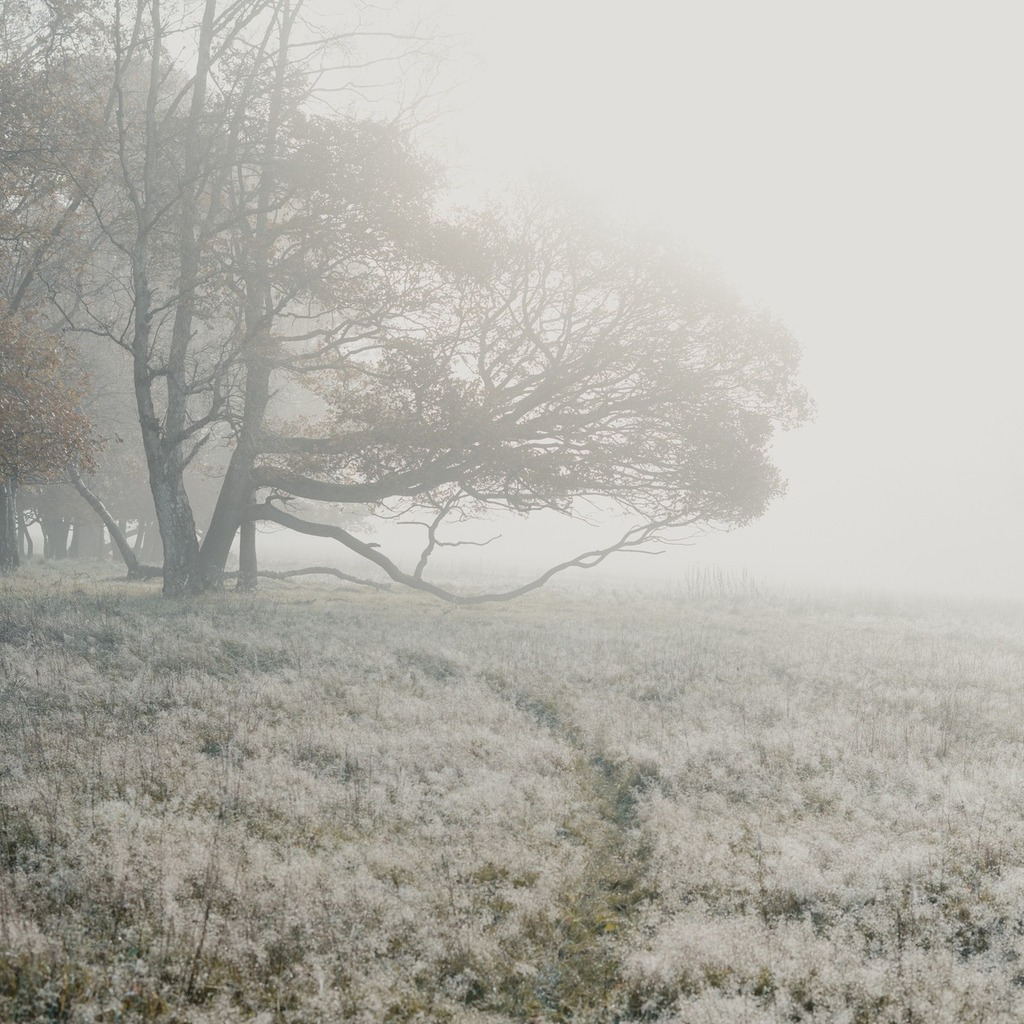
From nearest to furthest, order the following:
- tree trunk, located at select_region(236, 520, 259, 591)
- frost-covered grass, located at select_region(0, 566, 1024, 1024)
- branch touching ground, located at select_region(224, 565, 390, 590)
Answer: frost-covered grass, located at select_region(0, 566, 1024, 1024)
tree trunk, located at select_region(236, 520, 259, 591)
branch touching ground, located at select_region(224, 565, 390, 590)

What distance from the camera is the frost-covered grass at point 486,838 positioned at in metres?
5.02

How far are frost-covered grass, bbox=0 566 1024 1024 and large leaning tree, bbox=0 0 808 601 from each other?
22.7ft

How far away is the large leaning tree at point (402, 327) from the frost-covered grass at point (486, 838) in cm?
692

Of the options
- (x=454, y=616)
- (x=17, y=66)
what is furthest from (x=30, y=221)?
(x=454, y=616)

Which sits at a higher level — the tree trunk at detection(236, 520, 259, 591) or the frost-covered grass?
the tree trunk at detection(236, 520, 259, 591)

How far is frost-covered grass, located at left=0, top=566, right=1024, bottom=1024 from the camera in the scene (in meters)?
5.02

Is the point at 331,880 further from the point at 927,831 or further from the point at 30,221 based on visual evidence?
the point at 30,221

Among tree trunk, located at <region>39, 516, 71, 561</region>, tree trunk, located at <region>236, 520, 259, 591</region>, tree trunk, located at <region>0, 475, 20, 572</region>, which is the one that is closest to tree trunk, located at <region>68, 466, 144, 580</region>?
tree trunk, located at <region>0, 475, 20, 572</region>

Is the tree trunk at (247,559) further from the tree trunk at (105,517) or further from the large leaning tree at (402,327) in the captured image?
the tree trunk at (105,517)

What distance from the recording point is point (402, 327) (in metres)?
19.6

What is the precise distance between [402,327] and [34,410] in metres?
8.44

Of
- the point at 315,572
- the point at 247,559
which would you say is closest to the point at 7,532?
the point at 247,559

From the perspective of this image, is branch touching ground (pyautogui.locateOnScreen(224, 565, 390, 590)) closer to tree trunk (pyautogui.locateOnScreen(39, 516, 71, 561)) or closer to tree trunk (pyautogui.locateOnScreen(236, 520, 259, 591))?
tree trunk (pyautogui.locateOnScreen(236, 520, 259, 591))

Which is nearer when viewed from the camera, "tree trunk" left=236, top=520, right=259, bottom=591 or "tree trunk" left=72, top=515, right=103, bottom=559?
"tree trunk" left=236, top=520, right=259, bottom=591
